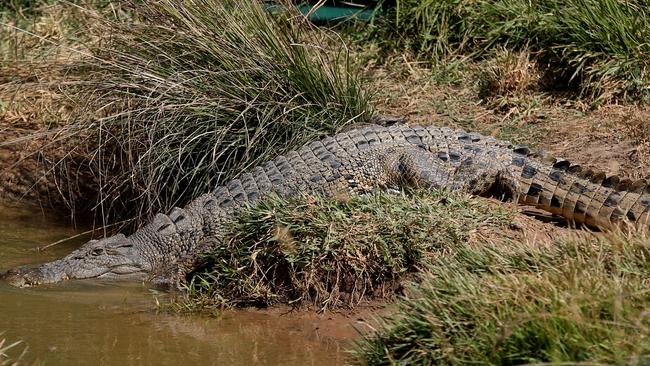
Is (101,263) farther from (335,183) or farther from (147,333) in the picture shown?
(335,183)

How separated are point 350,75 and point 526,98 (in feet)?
5.51

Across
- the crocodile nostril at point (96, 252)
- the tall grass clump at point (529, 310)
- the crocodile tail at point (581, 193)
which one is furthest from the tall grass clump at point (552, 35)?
the tall grass clump at point (529, 310)

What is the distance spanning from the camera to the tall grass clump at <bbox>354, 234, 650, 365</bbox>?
3.69 metres

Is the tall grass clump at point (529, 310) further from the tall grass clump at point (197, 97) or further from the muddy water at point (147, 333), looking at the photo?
the tall grass clump at point (197, 97)

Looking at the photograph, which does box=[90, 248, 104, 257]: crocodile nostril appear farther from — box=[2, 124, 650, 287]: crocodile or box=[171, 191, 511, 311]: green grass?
box=[171, 191, 511, 311]: green grass

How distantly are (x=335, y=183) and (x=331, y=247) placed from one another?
1.45 meters

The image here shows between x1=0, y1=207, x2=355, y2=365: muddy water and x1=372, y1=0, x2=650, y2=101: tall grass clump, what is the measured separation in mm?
3815

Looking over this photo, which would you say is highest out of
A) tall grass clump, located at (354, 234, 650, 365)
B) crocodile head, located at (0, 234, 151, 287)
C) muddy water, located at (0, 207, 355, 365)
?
tall grass clump, located at (354, 234, 650, 365)

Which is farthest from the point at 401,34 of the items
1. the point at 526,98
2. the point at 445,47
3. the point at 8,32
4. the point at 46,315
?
the point at 46,315

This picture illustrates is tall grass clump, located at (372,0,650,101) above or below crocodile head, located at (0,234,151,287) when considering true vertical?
above

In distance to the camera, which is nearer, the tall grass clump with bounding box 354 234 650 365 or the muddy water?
the tall grass clump with bounding box 354 234 650 365

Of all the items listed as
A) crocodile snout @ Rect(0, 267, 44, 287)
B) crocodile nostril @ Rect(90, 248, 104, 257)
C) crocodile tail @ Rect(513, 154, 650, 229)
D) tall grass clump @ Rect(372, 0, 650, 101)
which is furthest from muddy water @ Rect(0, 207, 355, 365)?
tall grass clump @ Rect(372, 0, 650, 101)

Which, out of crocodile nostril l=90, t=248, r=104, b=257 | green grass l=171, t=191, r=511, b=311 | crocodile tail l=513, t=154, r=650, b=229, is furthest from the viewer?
crocodile nostril l=90, t=248, r=104, b=257

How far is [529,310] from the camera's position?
3.88 m
